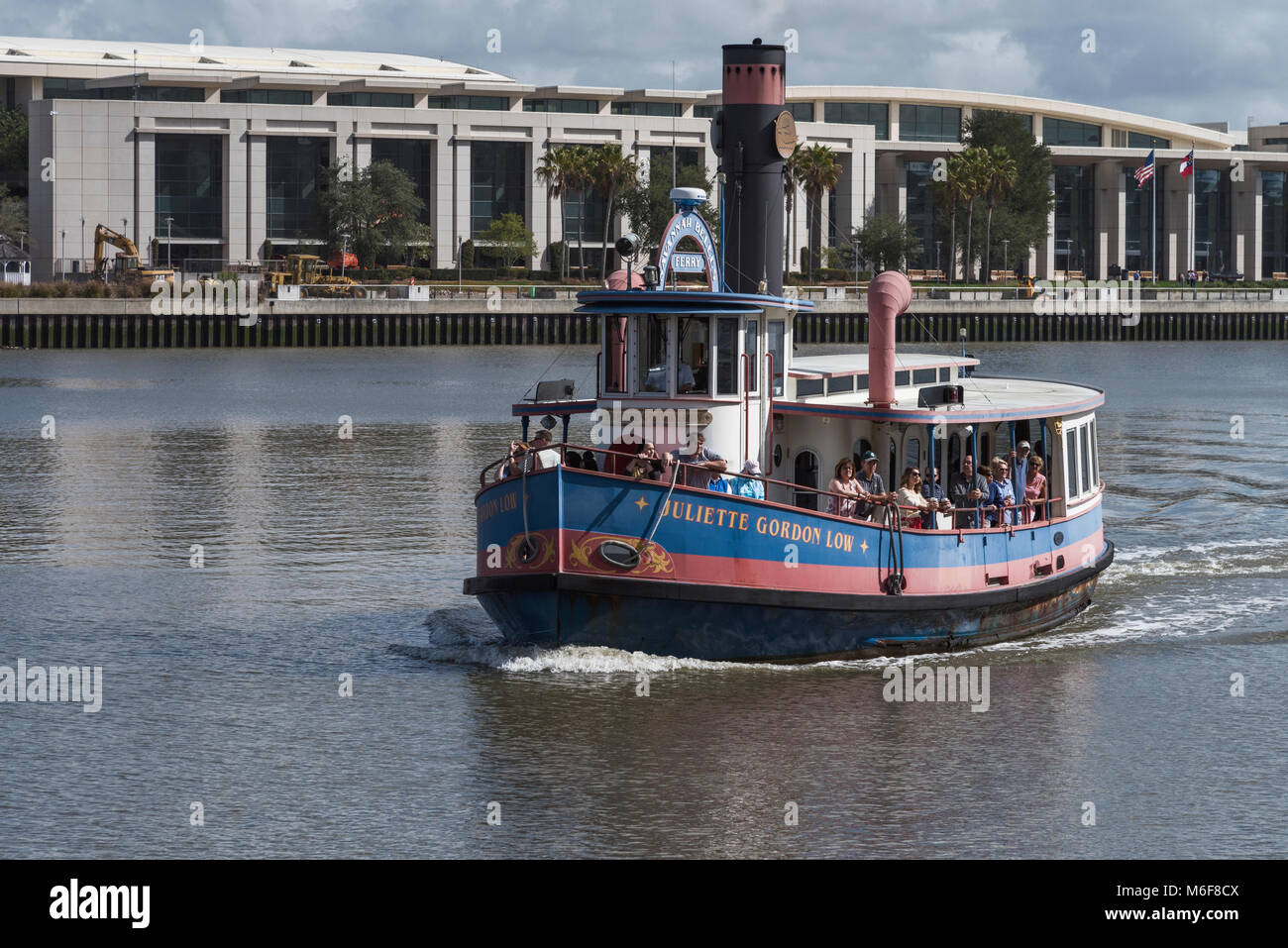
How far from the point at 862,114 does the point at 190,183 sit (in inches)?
2509

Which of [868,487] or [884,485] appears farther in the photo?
[884,485]

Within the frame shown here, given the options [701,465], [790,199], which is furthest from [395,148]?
[701,465]

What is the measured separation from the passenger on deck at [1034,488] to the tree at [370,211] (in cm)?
10546

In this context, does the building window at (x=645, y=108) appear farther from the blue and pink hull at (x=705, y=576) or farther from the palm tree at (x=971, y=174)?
the blue and pink hull at (x=705, y=576)

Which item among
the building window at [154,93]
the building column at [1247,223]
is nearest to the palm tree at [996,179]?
the building column at [1247,223]

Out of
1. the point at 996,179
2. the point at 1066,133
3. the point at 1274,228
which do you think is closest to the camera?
the point at 996,179

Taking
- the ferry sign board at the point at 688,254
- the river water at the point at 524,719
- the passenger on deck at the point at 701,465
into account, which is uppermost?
the ferry sign board at the point at 688,254

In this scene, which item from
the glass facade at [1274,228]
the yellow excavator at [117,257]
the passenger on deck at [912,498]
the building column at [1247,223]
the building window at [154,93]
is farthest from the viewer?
the glass facade at [1274,228]

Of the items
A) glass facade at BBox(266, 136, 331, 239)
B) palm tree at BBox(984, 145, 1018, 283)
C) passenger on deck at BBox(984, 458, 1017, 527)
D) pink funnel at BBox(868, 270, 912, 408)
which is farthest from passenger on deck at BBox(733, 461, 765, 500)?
palm tree at BBox(984, 145, 1018, 283)

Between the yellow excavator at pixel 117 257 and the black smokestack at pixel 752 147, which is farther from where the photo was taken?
the yellow excavator at pixel 117 257

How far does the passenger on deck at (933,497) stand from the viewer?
2422 centimetres

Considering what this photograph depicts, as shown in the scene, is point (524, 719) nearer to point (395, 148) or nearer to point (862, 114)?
point (395, 148)

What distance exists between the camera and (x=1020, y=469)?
86.7 ft
